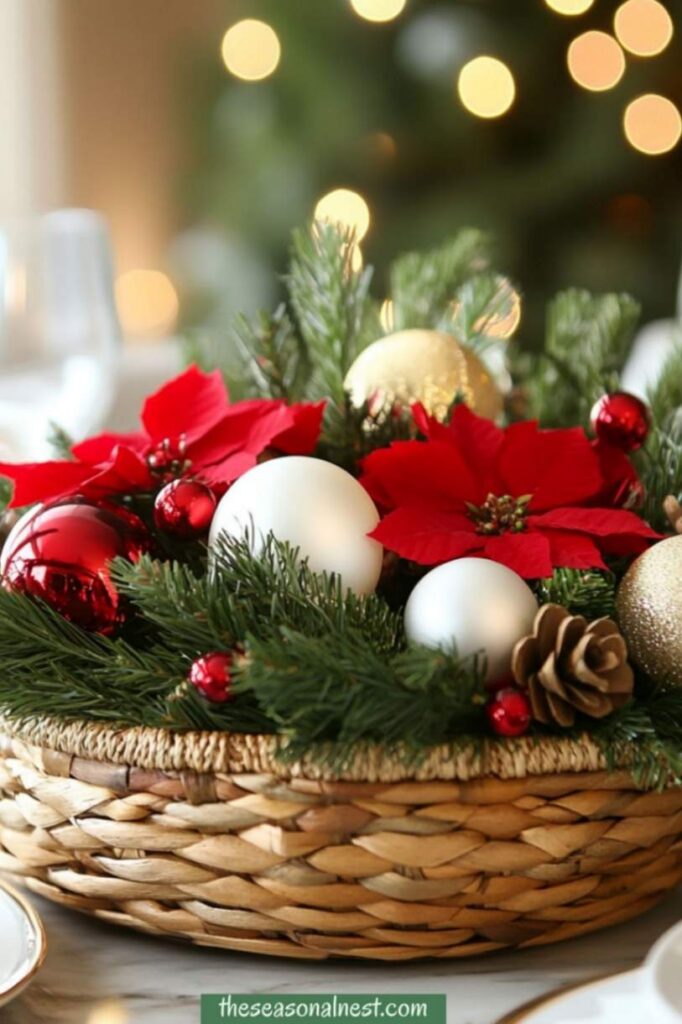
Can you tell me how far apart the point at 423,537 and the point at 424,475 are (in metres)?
0.04

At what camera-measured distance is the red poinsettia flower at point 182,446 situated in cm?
61

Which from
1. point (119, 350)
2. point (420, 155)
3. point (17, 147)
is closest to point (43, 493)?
point (119, 350)

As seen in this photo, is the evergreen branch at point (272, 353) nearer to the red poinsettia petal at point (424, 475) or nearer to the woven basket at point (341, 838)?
the red poinsettia petal at point (424, 475)

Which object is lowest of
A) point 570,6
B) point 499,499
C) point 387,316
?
point 499,499

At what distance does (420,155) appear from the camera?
2541 mm

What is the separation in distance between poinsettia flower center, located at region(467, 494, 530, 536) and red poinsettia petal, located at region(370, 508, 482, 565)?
10 millimetres

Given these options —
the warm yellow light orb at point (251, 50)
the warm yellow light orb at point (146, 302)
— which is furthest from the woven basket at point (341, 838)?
the warm yellow light orb at point (146, 302)

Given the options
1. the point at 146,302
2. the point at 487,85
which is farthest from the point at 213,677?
the point at 146,302

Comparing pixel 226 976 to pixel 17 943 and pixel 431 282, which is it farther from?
pixel 431 282

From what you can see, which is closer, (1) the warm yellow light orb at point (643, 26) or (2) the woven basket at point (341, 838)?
(2) the woven basket at point (341, 838)

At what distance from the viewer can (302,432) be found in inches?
24.5

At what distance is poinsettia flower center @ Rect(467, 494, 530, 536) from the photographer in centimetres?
57

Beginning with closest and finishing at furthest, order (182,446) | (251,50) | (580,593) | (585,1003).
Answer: (585,1003), (580,593), (182,446), (251,50)

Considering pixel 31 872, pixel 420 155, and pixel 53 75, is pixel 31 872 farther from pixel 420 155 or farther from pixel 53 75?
pixel 53 75
